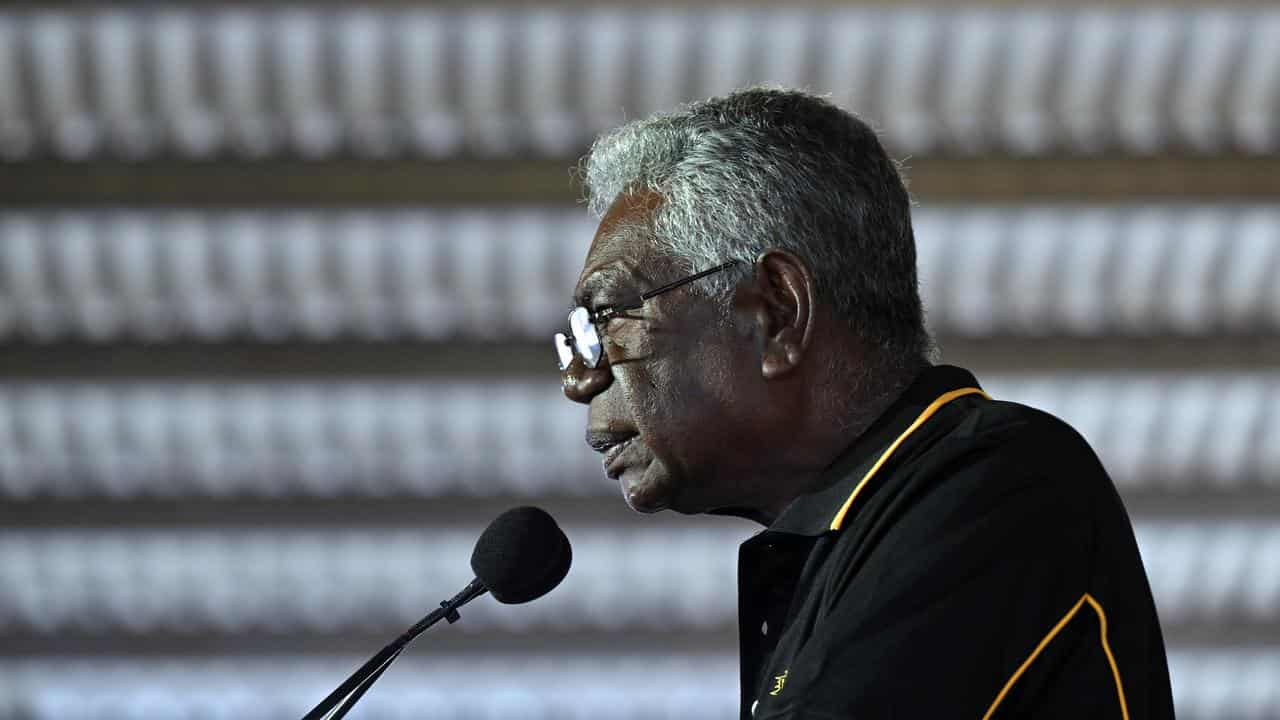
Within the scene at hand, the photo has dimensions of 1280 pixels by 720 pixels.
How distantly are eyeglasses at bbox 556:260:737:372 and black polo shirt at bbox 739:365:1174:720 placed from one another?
0.36m

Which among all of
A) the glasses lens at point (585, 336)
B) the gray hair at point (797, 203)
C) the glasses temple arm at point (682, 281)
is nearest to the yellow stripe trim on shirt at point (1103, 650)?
the gray hair at point (797, 203)

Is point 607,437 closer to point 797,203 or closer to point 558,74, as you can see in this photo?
point 797,203

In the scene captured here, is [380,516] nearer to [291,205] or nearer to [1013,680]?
[291,205]

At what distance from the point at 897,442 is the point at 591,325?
0.44 meters

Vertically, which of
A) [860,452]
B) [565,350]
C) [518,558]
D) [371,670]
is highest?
[565,350]

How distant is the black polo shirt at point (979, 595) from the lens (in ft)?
4.92

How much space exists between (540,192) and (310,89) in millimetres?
785

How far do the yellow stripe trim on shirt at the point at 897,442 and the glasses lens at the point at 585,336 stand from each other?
392 mm

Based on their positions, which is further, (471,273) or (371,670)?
(471,273)

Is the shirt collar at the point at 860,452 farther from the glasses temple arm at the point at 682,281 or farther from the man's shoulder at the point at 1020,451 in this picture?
the glasses temple arm at the point at 682,281

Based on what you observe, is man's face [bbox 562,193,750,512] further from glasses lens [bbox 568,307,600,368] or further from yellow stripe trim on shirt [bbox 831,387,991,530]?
yellow stripe trim on shirt [bbox 831,387,991,530]

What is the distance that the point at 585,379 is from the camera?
A: 2.05 m

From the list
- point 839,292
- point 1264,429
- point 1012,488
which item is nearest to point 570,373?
point 839,292

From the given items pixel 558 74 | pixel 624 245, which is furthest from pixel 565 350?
pixel 558 74
